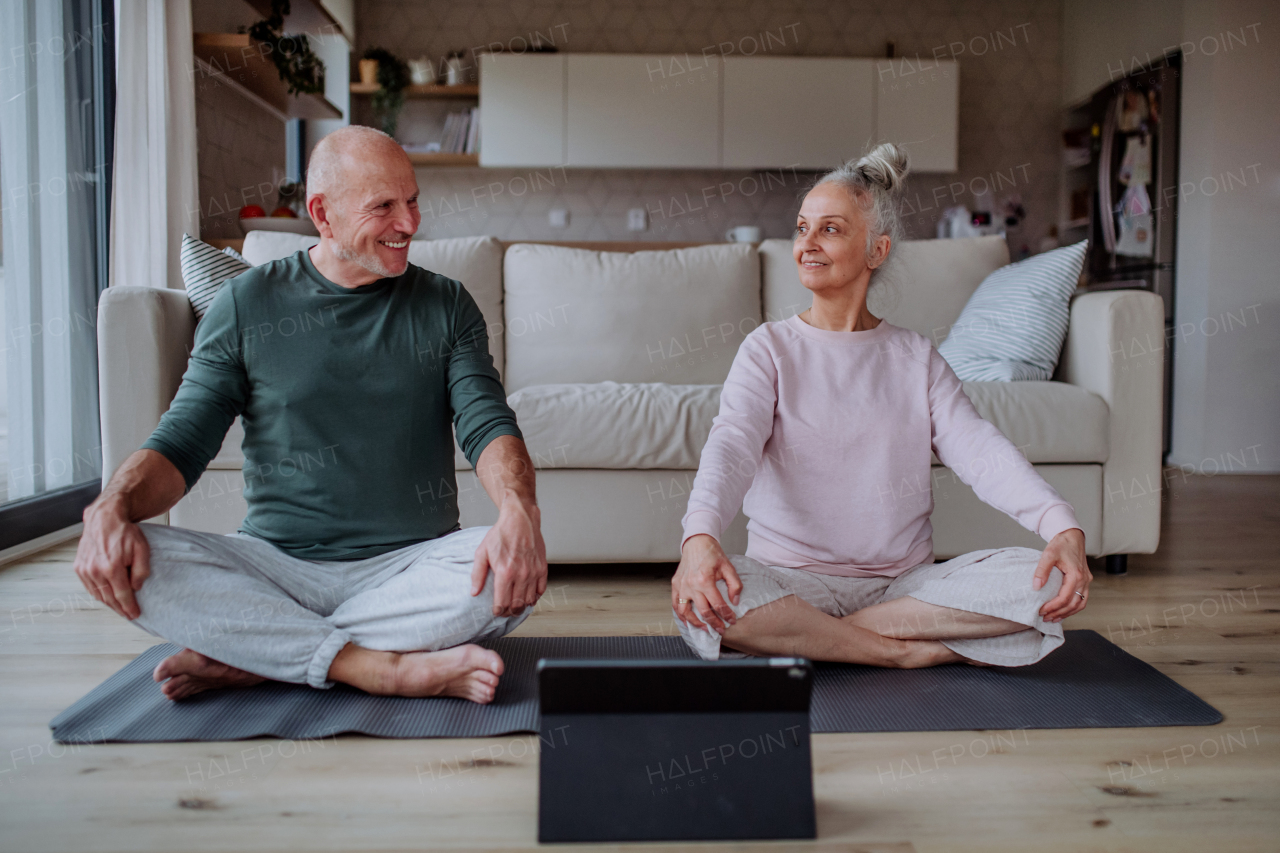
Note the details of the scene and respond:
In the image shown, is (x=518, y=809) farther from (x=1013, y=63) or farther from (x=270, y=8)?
(x=1013, y=63)

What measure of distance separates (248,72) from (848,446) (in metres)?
3.00

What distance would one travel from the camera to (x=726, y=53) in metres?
5.32

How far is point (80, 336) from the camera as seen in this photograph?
2.93 metres

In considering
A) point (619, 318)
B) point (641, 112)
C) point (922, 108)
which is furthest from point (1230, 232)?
point (619, 318)

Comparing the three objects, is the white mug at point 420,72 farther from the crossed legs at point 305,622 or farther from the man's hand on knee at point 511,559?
the man's hand on knee at point 511,559

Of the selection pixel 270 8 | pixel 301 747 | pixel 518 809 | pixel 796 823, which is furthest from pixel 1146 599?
pixel 270 8

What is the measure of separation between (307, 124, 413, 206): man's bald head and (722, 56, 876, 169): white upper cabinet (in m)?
3.79

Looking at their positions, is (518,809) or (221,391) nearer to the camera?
(518,809)

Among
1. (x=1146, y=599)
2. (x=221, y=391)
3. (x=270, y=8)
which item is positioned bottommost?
(x=1146, y=599)

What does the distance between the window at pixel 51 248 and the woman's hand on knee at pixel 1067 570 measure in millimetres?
2475

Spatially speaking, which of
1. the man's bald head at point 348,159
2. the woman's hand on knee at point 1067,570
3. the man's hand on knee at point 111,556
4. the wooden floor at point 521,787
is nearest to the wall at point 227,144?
the man's bald head at point 348,159

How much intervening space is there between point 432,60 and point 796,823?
16.8 ft

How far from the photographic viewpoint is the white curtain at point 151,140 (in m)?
2.97

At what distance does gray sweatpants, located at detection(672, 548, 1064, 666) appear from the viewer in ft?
4.77
